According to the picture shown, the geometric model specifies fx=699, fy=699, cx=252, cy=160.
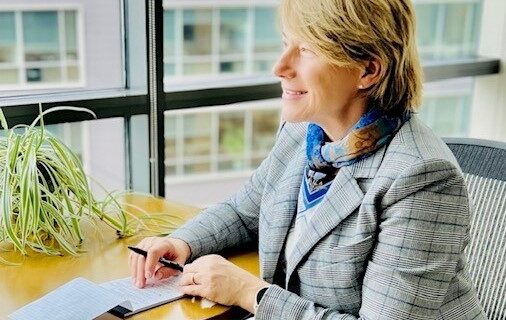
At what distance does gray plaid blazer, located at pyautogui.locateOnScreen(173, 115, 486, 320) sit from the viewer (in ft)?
4.21

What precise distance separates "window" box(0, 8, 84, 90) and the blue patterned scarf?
100 centimetres

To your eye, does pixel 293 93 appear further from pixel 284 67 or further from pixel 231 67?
pixel 231 67

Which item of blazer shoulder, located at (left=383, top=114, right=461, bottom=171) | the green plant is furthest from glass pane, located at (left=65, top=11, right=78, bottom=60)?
blazer shoulder, located at (left=383, top=114, right=461, bottom=171)

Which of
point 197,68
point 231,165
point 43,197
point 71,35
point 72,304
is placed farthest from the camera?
point 231,165

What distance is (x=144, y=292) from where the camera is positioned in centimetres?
151

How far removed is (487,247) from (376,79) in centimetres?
53

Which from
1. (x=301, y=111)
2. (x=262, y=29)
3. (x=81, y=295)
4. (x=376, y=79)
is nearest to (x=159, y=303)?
(x=81, y=295)

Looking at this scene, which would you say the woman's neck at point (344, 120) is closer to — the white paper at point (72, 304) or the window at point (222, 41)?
the white paper at point (72, 304)

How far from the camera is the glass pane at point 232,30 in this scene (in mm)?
3098

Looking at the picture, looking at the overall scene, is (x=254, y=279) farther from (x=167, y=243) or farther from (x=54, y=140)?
(x=54, y=140)

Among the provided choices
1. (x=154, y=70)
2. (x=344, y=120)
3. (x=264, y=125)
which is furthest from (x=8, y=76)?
(x=264, y=125)

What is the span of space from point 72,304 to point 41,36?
1089 mm

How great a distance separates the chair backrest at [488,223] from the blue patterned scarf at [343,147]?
1.07 feet

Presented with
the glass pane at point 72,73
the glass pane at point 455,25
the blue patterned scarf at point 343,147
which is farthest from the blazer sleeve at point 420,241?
the glass pane at point 455,25
